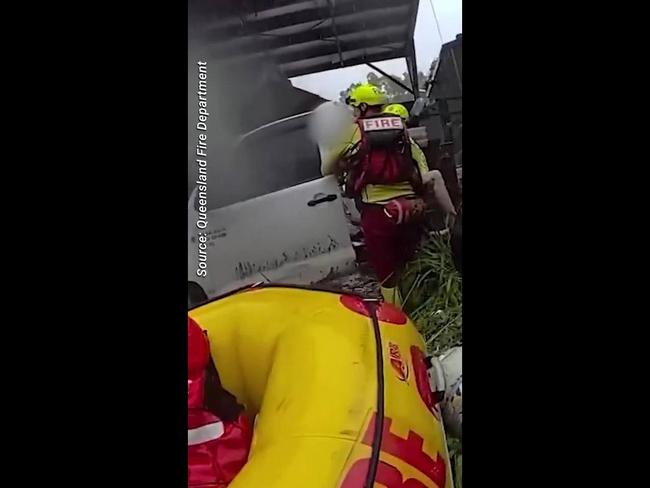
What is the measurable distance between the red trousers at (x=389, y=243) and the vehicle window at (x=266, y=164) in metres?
0.17

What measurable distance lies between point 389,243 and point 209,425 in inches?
19.4

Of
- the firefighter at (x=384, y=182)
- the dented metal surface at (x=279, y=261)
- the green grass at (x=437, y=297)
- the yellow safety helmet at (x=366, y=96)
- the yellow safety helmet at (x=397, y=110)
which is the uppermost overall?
the yellow safety helmet at (x=366, y=96)

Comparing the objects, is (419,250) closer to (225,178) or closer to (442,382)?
(442,382)

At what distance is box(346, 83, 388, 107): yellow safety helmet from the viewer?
5.22ft

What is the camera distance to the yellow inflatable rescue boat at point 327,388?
4.89 ft

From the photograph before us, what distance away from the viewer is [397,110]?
160 cm

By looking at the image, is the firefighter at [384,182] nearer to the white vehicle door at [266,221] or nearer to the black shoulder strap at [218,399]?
the white vehicle door at [266,221]

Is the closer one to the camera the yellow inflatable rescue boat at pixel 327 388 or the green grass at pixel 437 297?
the yellow inflatable rescue boat at pixel 327 388

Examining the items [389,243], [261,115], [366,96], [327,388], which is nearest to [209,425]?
[327,388]

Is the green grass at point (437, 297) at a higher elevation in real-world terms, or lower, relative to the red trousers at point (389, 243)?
lower

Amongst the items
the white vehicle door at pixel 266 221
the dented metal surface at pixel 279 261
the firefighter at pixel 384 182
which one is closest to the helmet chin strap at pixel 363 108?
the firefighter at pixel 384 182

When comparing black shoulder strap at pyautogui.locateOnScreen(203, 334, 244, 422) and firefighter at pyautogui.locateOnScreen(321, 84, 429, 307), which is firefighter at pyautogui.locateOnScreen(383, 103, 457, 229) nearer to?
firefighter at pyautogui.locateOnScreen(321, 84, 429, 307)

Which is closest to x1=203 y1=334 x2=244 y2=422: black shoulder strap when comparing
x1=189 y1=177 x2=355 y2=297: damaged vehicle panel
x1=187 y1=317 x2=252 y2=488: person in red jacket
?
x1=187 y1=317 x2=252 y2=488: person in red jacket

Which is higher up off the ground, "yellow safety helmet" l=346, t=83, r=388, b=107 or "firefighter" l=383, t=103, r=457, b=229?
"yellow safety helmet" l=346, t=83, r=388, b=107
